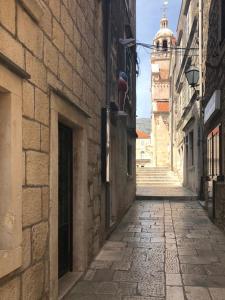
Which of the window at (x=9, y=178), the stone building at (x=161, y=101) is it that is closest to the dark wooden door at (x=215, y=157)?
the window at (x=9, y=178)

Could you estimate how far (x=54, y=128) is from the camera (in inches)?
162

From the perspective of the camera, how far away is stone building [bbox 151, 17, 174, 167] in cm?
4228

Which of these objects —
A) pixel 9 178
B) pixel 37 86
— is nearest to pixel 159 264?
pixel 37 86

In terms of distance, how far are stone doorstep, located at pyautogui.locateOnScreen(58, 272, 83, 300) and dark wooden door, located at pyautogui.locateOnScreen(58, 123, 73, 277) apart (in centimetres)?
7

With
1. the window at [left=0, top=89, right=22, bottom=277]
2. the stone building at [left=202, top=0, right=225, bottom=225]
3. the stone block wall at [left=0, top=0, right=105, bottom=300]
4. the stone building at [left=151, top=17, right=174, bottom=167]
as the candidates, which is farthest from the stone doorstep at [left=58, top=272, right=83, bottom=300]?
the stone building at [left=151, top=17, right=174, bottom=167]

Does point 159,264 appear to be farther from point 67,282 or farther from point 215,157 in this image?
point 215,157

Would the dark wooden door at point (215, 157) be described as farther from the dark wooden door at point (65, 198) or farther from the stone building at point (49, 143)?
the dark wooden door at point (65, 198)

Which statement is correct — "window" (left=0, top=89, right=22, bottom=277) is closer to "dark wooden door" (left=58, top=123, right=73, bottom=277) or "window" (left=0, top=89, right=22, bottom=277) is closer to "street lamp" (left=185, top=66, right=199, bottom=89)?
"dark wooden door" (left=58, top=123, right=73, bottom=277)

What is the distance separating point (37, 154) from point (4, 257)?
39.7 inches

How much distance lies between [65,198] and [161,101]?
40.1 meters

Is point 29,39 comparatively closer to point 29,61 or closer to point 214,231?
point 29,61

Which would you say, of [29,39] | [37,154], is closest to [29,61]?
[29,39]

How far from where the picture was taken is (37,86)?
3633mm

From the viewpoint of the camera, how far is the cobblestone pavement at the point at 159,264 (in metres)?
4.96
